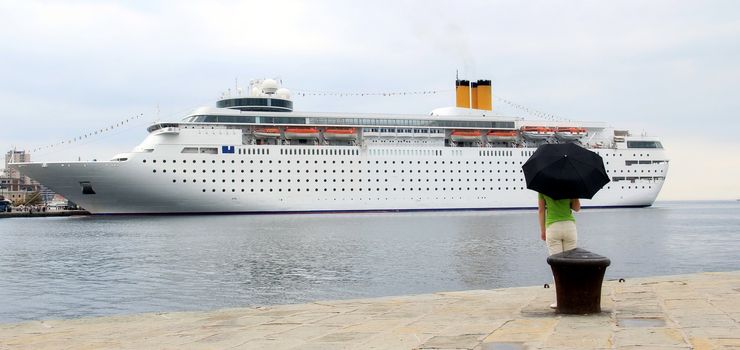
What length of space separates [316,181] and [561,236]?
47711 mm

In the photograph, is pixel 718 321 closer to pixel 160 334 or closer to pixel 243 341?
pixel 243 341

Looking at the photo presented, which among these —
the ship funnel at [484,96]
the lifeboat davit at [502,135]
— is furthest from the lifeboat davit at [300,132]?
the ship funnel at [484,96]

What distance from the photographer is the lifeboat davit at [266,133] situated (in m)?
55.4

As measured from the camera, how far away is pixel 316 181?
55.6 metres

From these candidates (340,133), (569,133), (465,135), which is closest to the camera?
(340,133)

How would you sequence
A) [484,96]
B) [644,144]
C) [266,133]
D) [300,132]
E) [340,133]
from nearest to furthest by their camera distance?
[266,133] → [300,132] → [340,133] → [644,144] → [484,96]

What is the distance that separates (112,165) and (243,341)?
147 feet

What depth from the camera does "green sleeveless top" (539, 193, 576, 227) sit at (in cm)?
827

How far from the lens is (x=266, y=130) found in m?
55.7

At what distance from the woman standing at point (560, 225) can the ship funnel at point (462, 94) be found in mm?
58668

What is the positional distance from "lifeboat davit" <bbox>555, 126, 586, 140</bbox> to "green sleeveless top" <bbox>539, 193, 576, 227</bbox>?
5666 cm

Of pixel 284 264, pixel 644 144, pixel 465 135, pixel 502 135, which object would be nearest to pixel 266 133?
pixel 465 135

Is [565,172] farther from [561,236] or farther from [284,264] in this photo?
[284,264]

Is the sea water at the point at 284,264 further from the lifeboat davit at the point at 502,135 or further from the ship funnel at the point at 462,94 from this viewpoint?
the ship funnel at the point at 462,94
